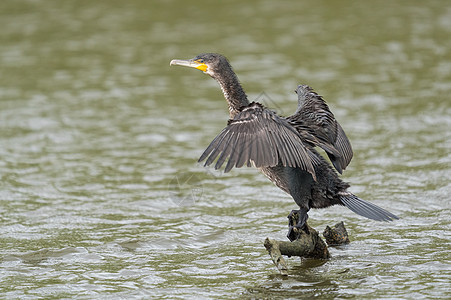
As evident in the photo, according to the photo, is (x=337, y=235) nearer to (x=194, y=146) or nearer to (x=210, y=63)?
(x=210, y=63)

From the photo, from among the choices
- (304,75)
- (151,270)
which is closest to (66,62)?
(304,75)

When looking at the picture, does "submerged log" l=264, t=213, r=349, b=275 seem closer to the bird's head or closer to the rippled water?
the rippled water

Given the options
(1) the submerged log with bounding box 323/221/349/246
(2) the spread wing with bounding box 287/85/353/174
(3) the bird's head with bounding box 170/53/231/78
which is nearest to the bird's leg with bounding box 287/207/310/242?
(1) the submerged log with bounding box 323/221/349/246

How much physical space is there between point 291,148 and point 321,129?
3.13 ft

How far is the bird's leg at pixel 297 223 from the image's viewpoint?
6473 mm

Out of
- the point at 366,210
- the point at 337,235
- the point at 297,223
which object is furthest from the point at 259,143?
the point at 337,235

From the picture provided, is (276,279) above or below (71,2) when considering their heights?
below

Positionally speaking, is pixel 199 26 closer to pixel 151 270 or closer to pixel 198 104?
pixel 198 104

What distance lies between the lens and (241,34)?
15195mm

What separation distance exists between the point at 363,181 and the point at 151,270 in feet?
11.5

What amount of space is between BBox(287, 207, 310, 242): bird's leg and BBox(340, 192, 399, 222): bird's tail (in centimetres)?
37

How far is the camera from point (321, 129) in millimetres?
7113

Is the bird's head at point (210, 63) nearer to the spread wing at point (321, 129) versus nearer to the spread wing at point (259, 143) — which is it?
the spread wing at point (321, 129)

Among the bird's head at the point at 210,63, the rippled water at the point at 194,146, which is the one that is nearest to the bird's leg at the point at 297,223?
the rippled water at the point at 194,146
